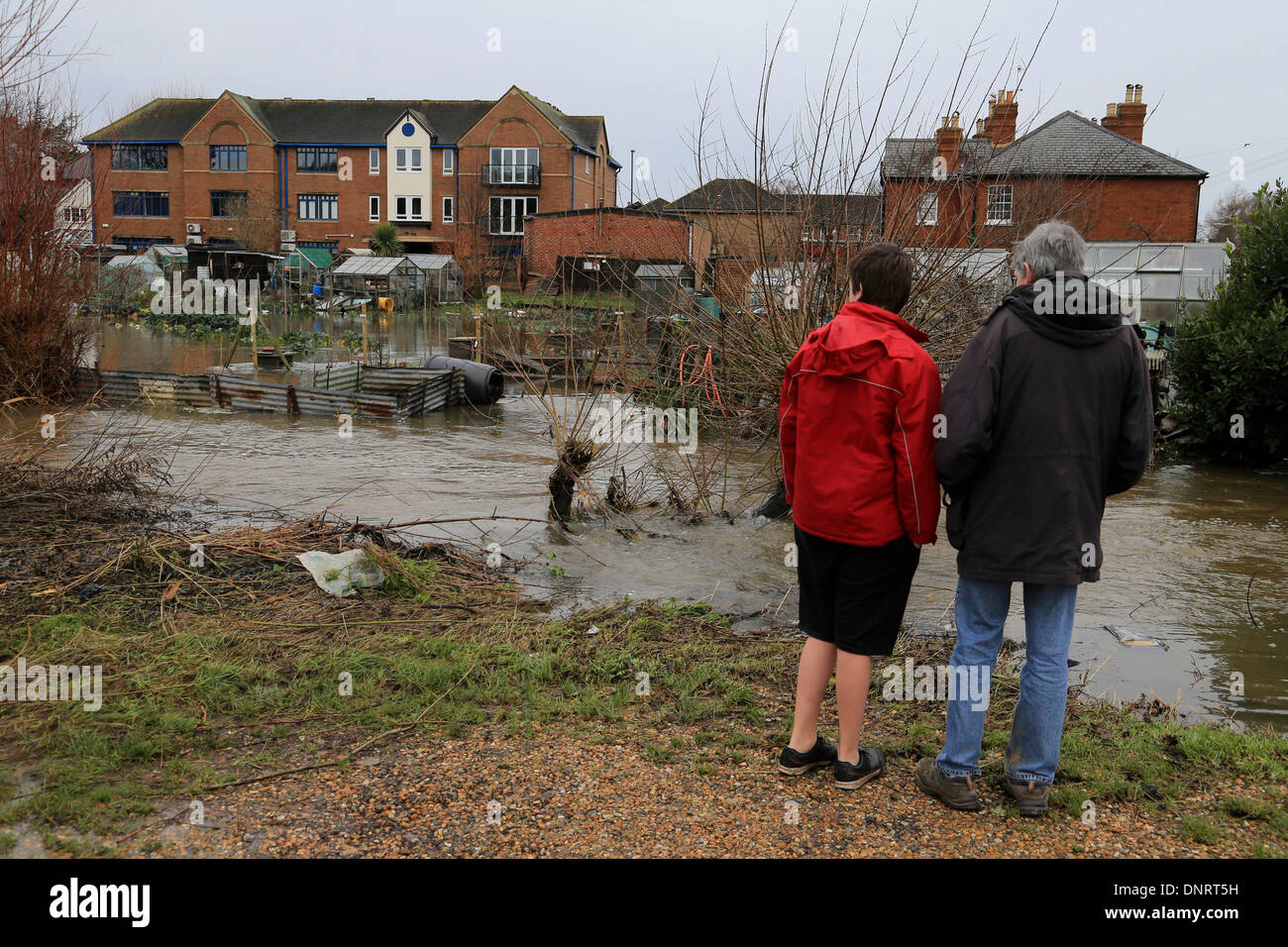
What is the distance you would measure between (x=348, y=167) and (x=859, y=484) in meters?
66.5

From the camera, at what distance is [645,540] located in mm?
9164

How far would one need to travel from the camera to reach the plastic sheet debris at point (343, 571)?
6414mm

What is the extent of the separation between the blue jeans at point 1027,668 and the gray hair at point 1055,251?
45.9 inches

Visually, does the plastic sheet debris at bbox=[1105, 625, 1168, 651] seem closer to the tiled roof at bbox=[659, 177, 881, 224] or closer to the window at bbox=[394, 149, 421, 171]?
the tiled roof at bbox=[659, 177, 881, 224]

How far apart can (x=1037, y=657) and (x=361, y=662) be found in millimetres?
3243

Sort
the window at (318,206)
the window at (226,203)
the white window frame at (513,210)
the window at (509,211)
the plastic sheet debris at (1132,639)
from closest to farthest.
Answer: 1. the plastic sheet debris at (1132,639)
2. the window at (226,203)
3. the white window frame at (513,210)
4. the window at (509,211)
5. the window at (318,206)

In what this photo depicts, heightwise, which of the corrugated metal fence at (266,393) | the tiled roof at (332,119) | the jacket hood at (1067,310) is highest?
the tiled roof at (332,119)

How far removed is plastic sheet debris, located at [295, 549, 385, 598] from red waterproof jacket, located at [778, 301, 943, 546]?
141 inches

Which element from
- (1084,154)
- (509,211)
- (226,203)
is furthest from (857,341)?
(226,203)

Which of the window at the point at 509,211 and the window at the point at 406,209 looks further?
the window at the point at 406,209

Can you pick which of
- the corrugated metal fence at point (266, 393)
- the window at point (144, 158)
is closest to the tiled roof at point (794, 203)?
the corrugated metal fence at point (266, 393)

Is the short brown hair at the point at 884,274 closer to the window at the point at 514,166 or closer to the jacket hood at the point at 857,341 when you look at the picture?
the jacket hood at the point at 857,341

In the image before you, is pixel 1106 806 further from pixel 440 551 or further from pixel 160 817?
pixel 440 551

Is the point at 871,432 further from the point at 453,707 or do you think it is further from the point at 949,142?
the point at 949,142
